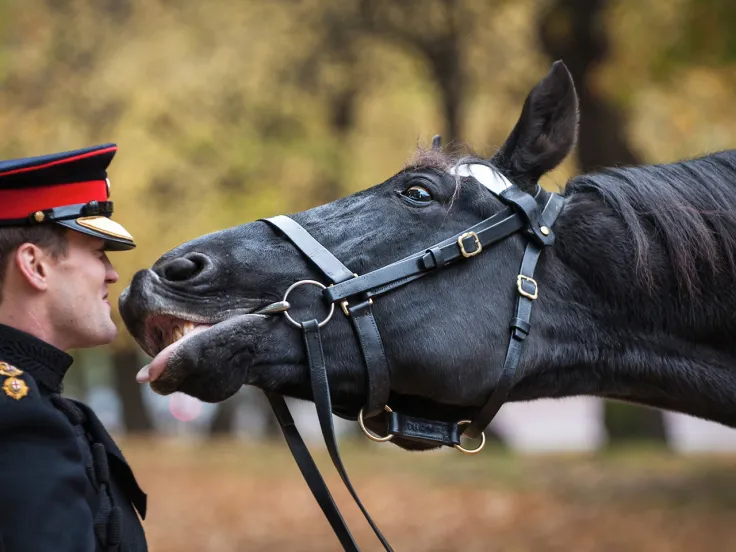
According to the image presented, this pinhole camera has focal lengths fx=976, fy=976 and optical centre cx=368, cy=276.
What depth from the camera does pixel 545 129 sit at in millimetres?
3225

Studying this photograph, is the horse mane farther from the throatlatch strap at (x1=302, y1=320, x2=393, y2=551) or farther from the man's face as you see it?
the man's face

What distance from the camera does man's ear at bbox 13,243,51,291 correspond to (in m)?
2.55

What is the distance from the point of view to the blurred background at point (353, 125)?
8.98m

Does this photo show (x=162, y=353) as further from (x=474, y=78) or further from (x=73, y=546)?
(x=474, y=78)

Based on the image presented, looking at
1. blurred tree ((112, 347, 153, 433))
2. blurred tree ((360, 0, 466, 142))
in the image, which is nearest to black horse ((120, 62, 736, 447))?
blurred tree ((360, 0, 466, 142))

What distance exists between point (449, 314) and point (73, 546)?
4.31ft

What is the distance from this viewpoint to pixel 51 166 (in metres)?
2.68

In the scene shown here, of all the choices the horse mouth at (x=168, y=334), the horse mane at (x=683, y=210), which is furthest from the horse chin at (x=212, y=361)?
the horse mane at (x=683, y=210)

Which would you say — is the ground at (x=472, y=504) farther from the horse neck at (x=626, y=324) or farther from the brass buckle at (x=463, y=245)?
the brass buckle at (x=463, y=245)

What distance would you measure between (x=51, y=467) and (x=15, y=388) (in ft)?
0.75

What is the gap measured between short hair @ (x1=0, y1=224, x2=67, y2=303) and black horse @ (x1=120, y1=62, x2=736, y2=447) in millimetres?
325

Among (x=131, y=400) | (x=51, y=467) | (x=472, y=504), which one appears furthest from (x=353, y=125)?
(x=131, y=400)

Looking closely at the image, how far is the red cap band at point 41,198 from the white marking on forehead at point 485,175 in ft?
3.86

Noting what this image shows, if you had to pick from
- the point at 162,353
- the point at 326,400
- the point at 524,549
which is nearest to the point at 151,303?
the point at 162,353
